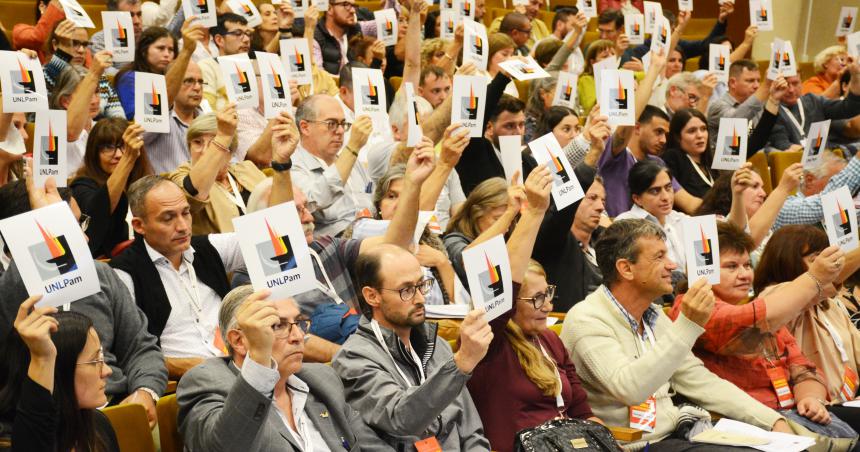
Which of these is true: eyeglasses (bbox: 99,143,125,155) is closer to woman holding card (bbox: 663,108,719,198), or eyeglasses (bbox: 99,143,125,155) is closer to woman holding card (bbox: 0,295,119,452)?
woman holding card (bbox: 0,295,119,452)

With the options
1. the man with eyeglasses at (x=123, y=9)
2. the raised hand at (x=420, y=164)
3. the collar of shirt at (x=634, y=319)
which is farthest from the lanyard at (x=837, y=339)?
the man with eyeglasses at (x=123, y=9)

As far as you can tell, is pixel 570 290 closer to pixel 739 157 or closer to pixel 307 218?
pixel 307 218

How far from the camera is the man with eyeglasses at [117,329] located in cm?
311

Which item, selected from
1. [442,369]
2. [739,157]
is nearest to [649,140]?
[739,157]

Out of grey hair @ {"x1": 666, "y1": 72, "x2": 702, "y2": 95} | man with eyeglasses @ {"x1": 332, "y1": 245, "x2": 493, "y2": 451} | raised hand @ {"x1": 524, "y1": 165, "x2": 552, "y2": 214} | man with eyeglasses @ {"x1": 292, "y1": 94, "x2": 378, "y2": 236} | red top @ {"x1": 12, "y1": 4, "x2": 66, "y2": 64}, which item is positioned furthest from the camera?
grey hair @ {"x1": 666, "y1": 72, "x2": 702, "y2": 95}

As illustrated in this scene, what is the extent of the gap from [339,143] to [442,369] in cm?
227

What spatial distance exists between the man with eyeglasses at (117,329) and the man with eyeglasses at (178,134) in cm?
190

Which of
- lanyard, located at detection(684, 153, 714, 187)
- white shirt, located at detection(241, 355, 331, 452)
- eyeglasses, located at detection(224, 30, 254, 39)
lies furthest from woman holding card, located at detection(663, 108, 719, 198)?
white shirt, located at detection(241, 355, 331, 452)

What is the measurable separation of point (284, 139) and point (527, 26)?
16.2 feet

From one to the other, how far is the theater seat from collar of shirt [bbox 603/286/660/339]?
5.27 feet

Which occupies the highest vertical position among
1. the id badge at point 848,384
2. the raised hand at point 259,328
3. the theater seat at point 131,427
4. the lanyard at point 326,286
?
the raised hand at point 259,328

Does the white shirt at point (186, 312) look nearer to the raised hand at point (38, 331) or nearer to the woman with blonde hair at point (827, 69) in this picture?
the raised hand at point (38, 331)

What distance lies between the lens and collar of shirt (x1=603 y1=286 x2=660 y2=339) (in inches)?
142

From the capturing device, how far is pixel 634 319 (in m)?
3.63
